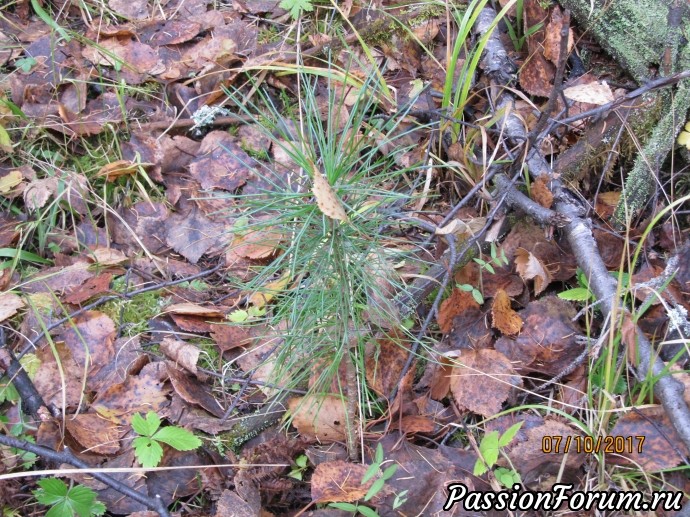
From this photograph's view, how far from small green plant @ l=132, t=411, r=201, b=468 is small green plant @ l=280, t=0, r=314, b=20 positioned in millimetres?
1840

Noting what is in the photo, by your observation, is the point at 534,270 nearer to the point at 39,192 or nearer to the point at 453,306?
the point at 453,306

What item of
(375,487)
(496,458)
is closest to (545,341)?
(496,458)

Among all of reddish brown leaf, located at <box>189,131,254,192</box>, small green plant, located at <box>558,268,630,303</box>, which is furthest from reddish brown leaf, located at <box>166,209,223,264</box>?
small green plant, located at <box>558,268,630,303</box>

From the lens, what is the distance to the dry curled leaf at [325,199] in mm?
1193

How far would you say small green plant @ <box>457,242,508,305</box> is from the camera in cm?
205

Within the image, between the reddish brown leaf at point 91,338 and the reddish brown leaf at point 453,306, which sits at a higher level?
the reddish brown leaf at point 453,306

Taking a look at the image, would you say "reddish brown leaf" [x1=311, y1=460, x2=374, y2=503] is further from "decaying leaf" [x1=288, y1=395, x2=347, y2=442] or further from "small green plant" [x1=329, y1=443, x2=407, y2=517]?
"decaying leaf" [x1=288, y1=395, x2=347, y2=442]

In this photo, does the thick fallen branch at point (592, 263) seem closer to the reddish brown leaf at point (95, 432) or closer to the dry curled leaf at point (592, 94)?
the dry curled leaf at point (592, 94)

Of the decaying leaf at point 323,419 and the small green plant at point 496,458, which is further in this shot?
the decaying leaf at point 323,419

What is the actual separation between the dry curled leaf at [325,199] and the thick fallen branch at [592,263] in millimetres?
909

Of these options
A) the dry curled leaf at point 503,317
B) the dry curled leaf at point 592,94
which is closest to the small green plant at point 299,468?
the dry curled leaf at point 503,317

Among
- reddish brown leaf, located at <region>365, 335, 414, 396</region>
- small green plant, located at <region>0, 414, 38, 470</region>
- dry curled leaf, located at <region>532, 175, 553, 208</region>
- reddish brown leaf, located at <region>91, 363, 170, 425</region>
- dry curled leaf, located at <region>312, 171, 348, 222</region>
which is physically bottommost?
small green plant, located at <region>0, 414, 38, 470</region>

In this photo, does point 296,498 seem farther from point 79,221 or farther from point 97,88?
point 97,88
